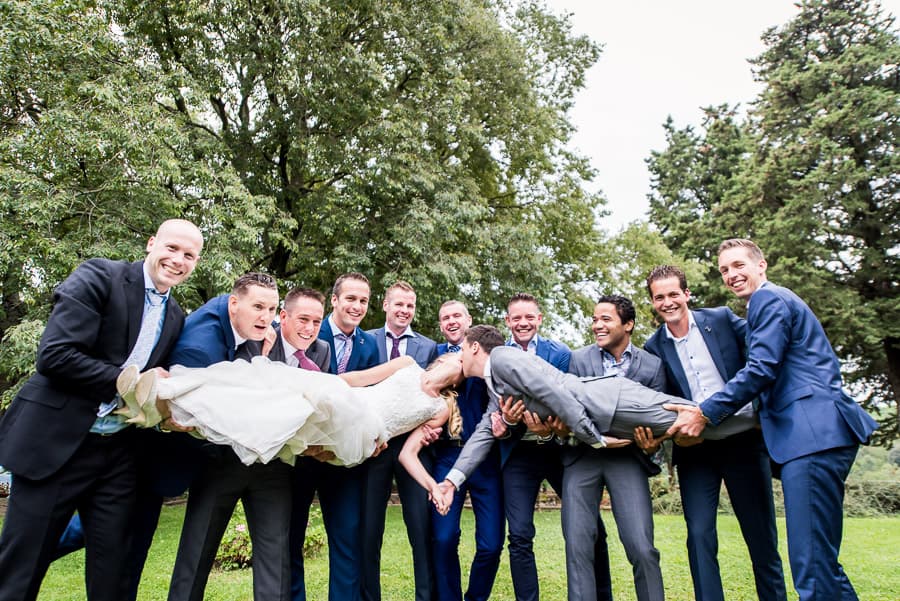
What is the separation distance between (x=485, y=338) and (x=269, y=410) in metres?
1.85

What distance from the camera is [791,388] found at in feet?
12.6

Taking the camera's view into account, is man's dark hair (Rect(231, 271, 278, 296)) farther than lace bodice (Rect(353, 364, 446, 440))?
No

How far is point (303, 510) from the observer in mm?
4660

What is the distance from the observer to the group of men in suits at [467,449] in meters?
3.43

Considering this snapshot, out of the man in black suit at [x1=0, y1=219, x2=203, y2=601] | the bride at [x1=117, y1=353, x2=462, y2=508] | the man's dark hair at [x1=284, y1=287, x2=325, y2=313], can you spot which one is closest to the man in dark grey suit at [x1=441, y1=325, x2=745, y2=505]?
the bride at [x1=117, y1=353, x2=462, y2=508]

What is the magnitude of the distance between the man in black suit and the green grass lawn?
123 inches

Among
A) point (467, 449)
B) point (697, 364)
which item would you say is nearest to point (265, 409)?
point (467, 449)

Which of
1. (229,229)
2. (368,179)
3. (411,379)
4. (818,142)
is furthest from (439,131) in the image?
(818,142)

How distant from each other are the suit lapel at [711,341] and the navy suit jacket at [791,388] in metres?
0.46

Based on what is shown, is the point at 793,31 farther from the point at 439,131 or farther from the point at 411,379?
the point at 411,379

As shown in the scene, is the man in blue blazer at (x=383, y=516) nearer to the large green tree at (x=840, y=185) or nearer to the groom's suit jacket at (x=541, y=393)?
the groom's suit jacket at (x=541, y=393)

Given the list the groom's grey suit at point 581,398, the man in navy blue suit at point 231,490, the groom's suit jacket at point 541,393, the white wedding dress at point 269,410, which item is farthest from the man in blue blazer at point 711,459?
the man in navy blue suit at point 231,490

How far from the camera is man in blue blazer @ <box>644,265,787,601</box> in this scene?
13.9 ft

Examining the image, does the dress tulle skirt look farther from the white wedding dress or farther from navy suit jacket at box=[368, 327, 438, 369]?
navy suit jacket at box=[368, 327, 438, 369]
